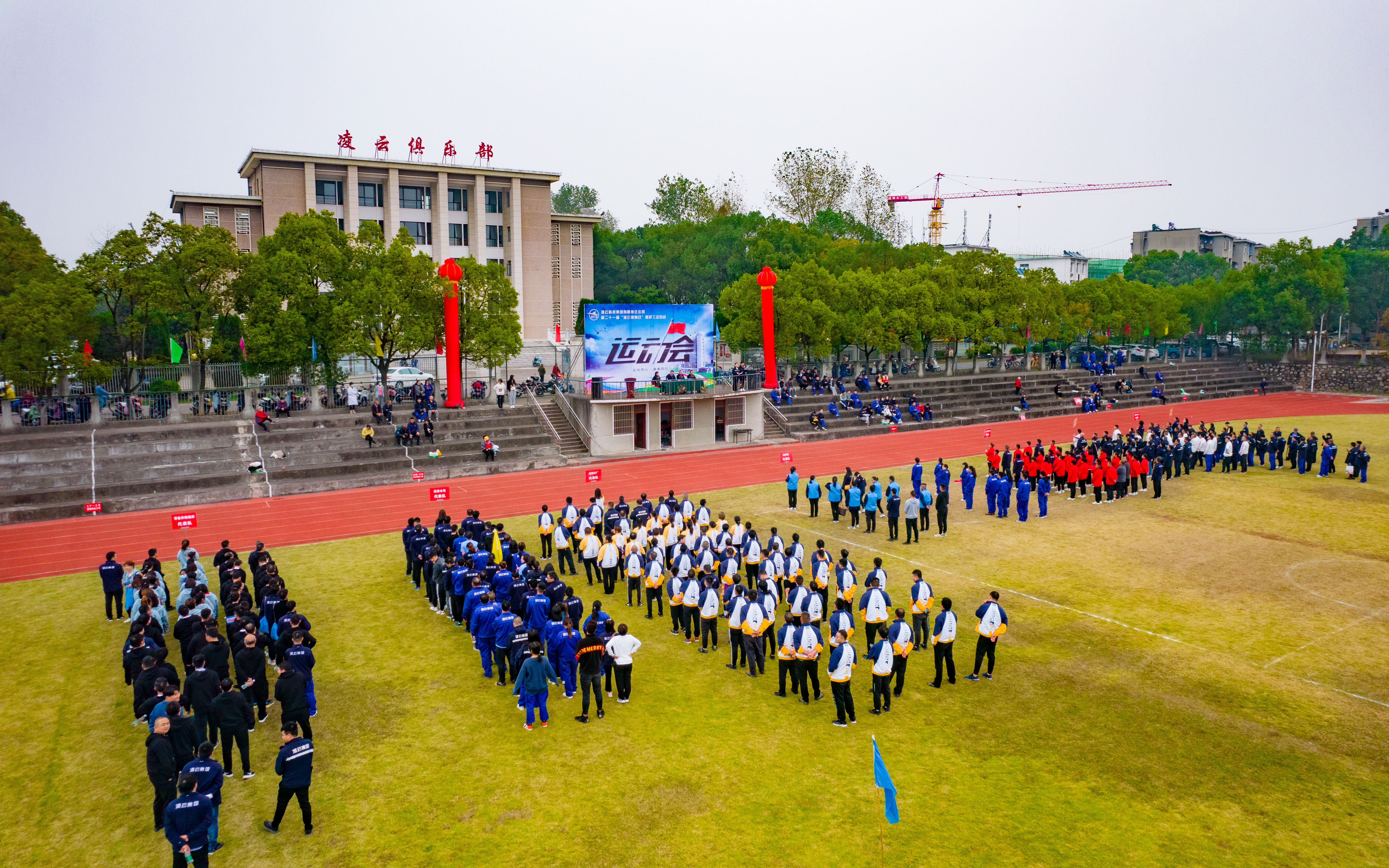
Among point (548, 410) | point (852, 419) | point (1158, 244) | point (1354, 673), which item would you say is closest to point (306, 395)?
point (548, 410)

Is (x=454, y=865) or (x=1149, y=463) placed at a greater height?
(x=1149, y=463)

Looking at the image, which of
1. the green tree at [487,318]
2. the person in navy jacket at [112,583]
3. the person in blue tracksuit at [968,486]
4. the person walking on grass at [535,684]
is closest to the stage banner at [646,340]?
the green tree at [487,318]

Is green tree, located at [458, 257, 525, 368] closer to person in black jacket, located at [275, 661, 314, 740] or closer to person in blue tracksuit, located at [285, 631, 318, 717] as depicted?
person in blue tracksuit, located at [285, 631, 318, 717]

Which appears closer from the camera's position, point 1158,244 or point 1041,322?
point 1041,322

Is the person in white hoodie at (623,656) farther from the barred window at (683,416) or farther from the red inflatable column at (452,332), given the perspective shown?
the red inflatable column at (452,332)

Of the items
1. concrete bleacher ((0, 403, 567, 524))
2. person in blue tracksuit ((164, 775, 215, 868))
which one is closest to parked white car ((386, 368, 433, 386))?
concrete bleacher ((0, 403, 567, 524))

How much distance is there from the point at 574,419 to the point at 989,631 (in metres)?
25.6

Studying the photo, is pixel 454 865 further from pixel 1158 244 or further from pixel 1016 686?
pixel 1158 244

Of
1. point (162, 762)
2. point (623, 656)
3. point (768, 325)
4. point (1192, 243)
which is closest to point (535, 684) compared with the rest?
point (623, 656)

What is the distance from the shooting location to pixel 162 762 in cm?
835

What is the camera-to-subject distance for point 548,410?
3641cm

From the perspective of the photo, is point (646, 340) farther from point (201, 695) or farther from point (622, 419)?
point (201, 695)

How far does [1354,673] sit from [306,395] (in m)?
34.1

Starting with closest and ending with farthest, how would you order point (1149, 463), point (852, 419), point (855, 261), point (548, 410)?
point (1149, 463) → point (548, 410) → point (852, 419) → point (855, 261)
